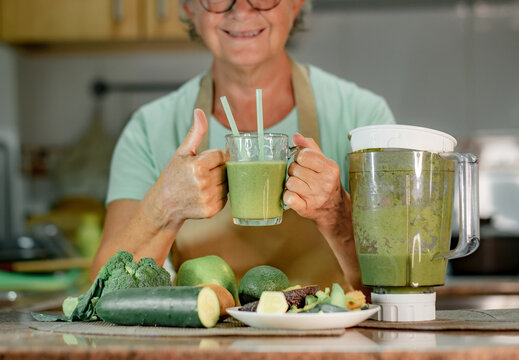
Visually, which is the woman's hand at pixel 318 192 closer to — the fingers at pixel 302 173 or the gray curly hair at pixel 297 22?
the fingers at pixel 302 173

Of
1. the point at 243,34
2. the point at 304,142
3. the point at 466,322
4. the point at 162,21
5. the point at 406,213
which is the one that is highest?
the point at 162,21

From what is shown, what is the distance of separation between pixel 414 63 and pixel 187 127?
240cm

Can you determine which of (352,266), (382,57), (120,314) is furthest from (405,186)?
(382,57)

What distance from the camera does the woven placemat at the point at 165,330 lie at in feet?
3.32

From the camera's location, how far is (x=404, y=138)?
1.15 m

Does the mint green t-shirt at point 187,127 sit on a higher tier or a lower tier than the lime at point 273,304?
higher

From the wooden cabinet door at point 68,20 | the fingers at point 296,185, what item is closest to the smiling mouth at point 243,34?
the fingers at point 296,185

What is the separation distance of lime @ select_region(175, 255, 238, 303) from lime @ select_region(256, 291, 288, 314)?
196 millimetres

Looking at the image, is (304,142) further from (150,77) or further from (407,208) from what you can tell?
(150,77)

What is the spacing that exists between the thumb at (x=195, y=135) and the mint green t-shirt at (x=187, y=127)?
44cm

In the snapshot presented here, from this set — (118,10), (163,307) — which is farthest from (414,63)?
(163,307)

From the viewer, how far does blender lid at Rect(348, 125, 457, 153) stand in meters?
1.15

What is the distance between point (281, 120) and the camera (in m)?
1.77

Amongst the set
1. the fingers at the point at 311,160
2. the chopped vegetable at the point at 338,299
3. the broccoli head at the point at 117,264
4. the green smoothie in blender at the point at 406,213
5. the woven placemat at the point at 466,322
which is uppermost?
the fingers at the point at 311,160
